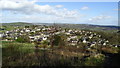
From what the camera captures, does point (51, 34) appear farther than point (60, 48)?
Yes

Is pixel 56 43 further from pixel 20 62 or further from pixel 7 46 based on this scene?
pixel 20 62

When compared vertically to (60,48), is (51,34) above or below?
above

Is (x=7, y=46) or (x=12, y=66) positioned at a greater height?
(x=7, y=46)

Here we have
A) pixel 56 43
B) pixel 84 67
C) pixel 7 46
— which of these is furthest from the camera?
pixel 56 43

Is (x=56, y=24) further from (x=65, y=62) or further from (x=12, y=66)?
(x=12, y=66)

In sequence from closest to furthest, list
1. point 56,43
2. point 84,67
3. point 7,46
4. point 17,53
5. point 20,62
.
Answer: point 84,67, point 20,62, point 17,53, point 7,46, point 56,43

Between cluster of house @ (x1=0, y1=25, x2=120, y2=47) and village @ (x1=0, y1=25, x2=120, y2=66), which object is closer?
village @ (x1=0, y1=25, x2=120, y2=66)

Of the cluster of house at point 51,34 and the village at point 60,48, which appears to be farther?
the cluster of house at point 51,34

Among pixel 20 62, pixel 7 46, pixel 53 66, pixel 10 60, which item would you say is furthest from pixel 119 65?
pixel 7 46

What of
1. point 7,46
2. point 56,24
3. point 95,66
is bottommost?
point 95,66

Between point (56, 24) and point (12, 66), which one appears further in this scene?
point (56, 24)
